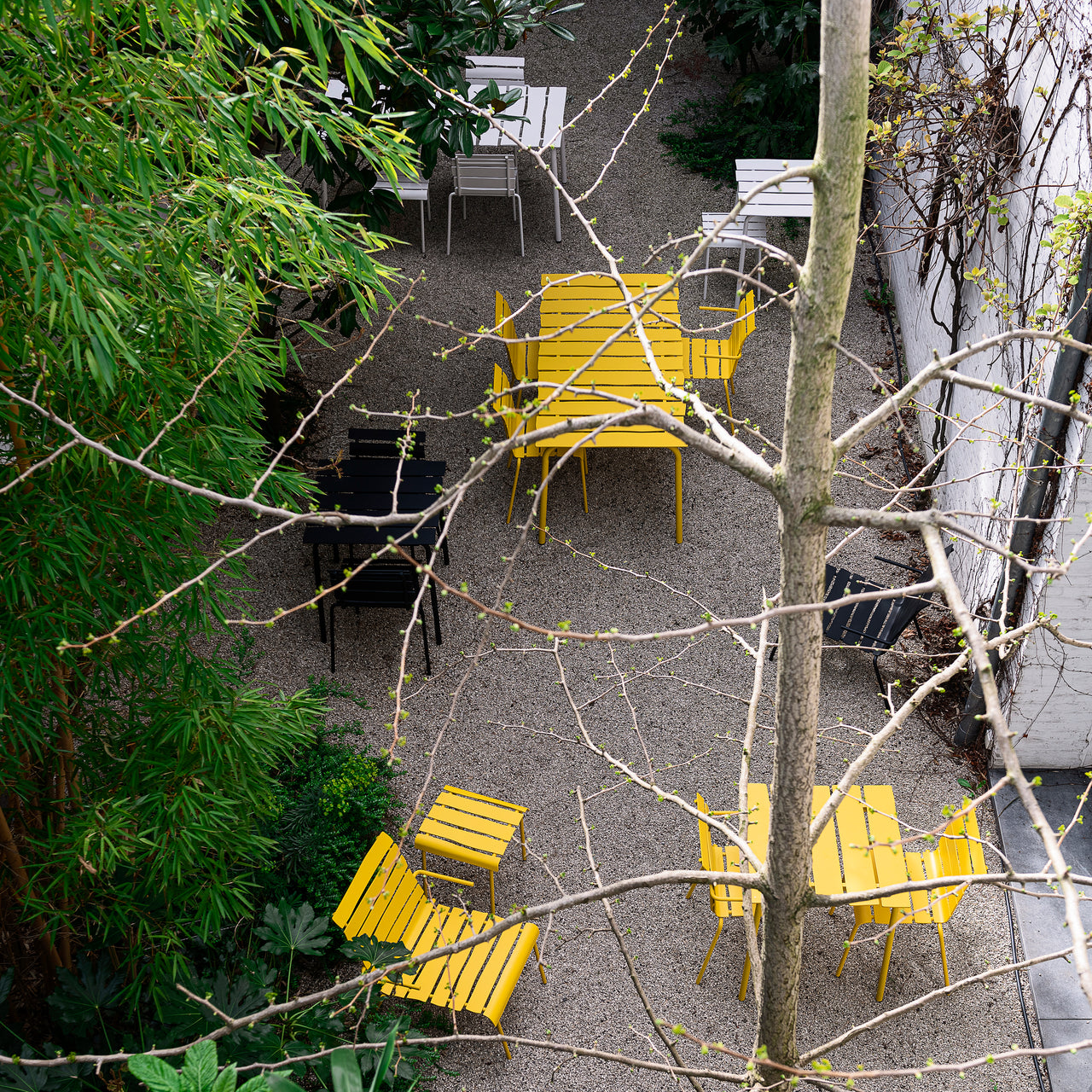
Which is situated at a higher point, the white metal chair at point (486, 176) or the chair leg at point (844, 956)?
the white metal chair at point (486, 176)

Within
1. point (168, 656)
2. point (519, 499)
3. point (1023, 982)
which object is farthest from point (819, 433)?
point (519, 499)

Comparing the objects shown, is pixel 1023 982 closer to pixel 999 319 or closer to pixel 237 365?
pixel 999 319

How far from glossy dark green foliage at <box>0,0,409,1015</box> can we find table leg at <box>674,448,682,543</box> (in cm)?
301

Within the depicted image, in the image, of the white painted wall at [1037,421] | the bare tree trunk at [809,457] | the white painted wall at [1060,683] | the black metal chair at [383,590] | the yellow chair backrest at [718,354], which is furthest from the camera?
the yellow chair backrest at [718,354]

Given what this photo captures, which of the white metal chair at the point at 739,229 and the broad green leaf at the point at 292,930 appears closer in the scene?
the broad green leaf at the point at 292,930

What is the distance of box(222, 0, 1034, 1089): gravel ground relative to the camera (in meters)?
4.74

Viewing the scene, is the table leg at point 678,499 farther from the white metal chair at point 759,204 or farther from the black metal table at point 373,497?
the white metal chair at point 759,204

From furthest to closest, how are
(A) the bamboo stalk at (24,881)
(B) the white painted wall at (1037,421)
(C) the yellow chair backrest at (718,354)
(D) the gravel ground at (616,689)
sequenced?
(C) the yellow chair backrest at (718,354) → (B) the white painted wall at (1037,421) → (D) the gravel ground at (616,689) → (A) the bamboo stalk at (24,881)

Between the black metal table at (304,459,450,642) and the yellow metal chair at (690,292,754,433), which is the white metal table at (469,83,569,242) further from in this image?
the black metal table at (304,459,450,642)

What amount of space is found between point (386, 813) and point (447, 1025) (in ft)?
3.82

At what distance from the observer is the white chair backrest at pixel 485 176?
8.27m

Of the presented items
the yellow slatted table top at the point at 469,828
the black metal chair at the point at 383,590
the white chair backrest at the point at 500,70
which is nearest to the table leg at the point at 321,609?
the black metal chair at the point at 383,590

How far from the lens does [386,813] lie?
5.53m

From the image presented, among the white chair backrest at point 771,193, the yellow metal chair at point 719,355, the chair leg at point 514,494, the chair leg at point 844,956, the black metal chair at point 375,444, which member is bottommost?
the chair leg at point 844,956
